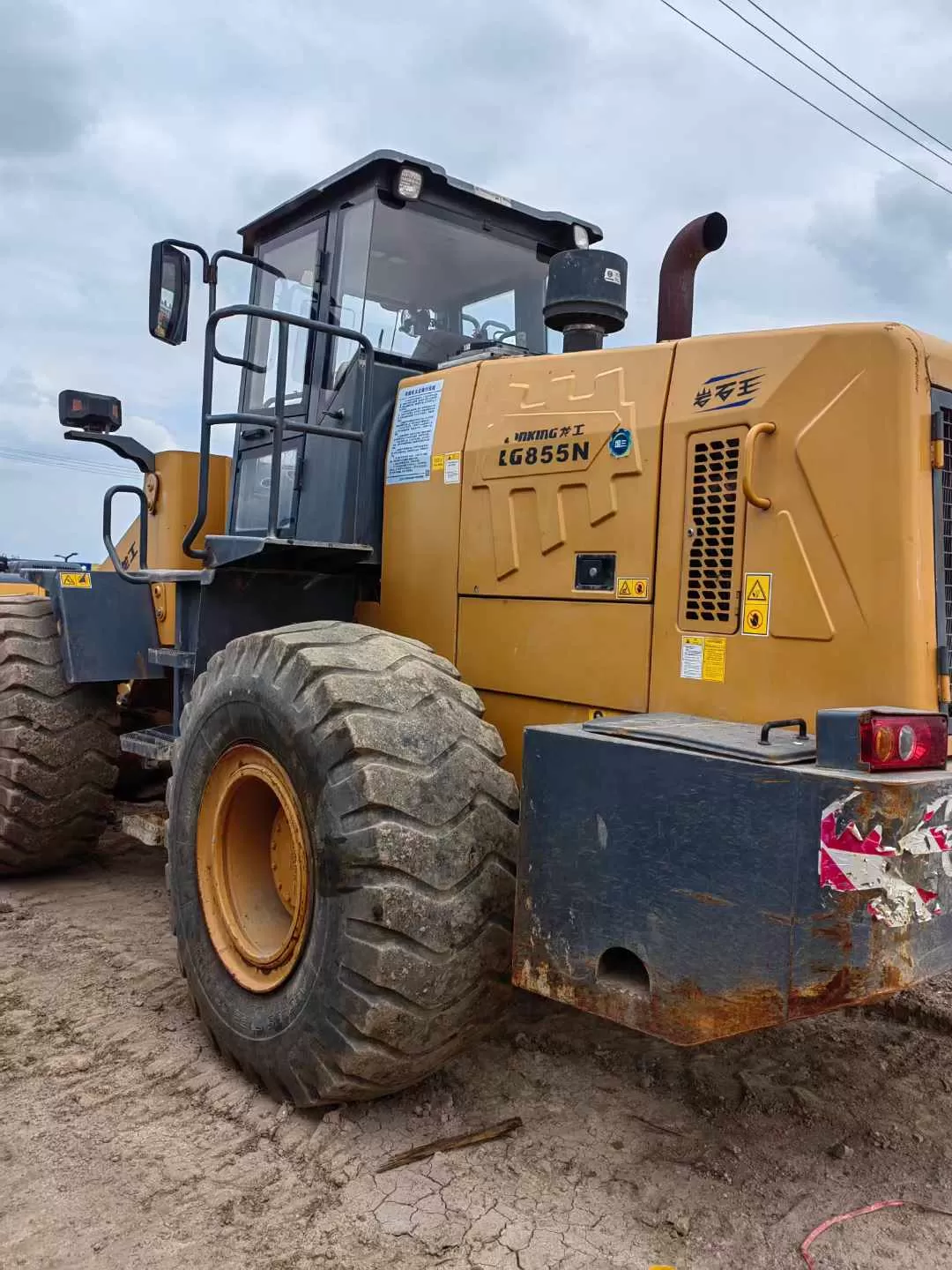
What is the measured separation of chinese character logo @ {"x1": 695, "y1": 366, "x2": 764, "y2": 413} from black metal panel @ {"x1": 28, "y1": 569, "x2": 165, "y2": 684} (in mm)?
3137

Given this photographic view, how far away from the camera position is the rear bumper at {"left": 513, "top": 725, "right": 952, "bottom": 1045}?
93.0 inches

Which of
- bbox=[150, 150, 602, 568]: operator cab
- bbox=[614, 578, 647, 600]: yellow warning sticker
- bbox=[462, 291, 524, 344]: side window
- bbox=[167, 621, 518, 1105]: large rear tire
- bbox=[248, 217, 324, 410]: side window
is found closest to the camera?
bbox=[167, 621, 518, 1105]: large rear tire

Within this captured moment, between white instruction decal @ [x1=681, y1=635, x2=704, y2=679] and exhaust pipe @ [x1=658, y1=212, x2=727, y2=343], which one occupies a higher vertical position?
exhaust pipe @ [x1=658, y1=212, x2=727, y2=343]

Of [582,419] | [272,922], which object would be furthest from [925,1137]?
[582,419]

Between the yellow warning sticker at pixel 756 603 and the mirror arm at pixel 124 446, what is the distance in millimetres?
3751

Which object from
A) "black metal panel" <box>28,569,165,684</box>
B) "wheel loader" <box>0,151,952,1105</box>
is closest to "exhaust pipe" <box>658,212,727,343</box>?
"wheel loader" <box>0,151,952,1105</box>

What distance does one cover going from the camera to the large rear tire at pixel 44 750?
5121mm

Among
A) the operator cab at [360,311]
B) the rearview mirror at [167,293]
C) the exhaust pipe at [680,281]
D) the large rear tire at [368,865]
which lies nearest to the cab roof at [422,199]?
the operator cab at [360,311]

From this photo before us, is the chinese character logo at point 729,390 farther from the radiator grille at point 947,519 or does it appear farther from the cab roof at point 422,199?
the cab roof at point 422,199

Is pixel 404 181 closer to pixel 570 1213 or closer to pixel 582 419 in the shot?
pixel 582 419

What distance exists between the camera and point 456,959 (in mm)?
2902

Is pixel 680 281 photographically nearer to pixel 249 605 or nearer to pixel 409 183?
pixel 409 183

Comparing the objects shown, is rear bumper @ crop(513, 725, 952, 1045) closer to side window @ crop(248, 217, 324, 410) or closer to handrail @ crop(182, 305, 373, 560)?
handrail @ crop(182, 305, 373, 560)

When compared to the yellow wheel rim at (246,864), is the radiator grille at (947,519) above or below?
above
